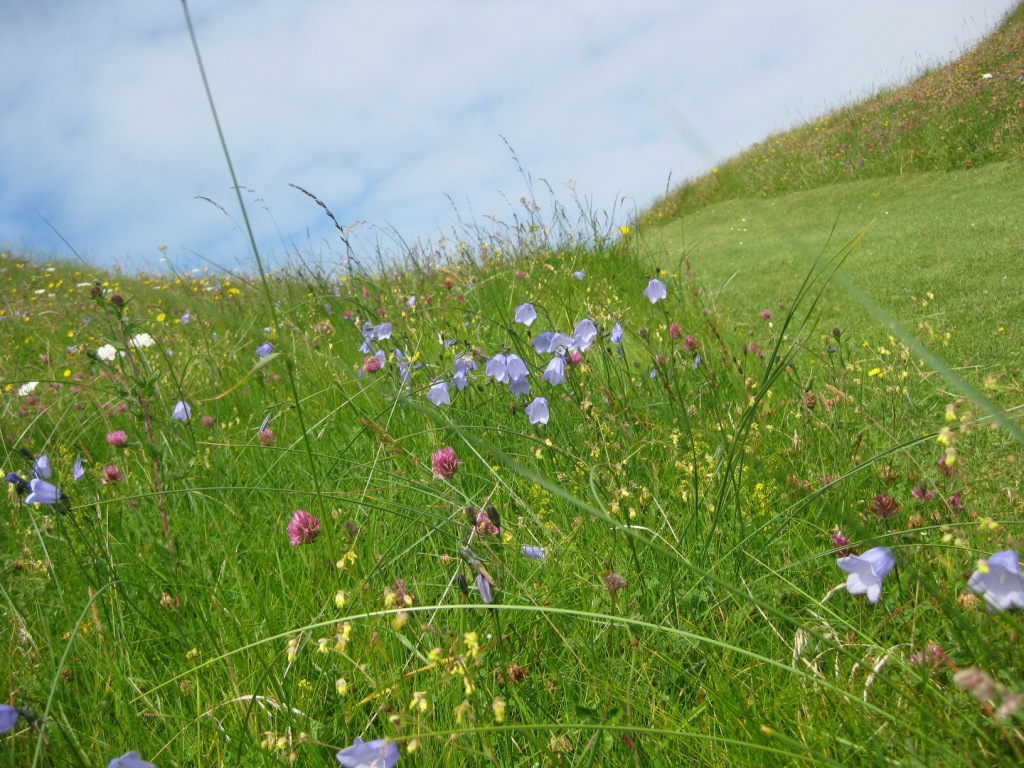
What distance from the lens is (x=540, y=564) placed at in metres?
1.71

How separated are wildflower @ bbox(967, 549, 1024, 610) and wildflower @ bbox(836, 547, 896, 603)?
0.51 ft

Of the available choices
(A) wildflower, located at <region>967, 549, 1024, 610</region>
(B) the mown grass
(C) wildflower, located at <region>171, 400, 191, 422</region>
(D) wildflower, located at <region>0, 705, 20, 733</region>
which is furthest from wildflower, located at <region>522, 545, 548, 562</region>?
(B) the mown grass

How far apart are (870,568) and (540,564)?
77 cm

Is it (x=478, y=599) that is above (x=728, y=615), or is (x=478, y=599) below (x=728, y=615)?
above

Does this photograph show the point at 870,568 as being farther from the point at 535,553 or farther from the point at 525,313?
the point at 525,313

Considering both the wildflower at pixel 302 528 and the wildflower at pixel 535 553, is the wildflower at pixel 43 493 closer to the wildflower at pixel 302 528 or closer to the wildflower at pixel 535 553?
the wildflower at pixel 302 528

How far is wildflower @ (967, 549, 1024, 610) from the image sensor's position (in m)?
0.93

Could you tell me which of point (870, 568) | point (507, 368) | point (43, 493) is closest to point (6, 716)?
point (43, 493)

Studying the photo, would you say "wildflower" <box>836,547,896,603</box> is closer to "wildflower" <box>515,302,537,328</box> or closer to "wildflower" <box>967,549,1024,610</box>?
"wildflower" <box>967,549,1024,610</box>

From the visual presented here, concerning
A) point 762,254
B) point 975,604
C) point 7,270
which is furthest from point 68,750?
point 7,270

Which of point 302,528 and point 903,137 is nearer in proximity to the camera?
point 302,528

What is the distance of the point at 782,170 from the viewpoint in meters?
11.8

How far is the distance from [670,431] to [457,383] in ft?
2.46

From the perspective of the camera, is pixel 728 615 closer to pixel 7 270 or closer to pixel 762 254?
pixel 762 254
